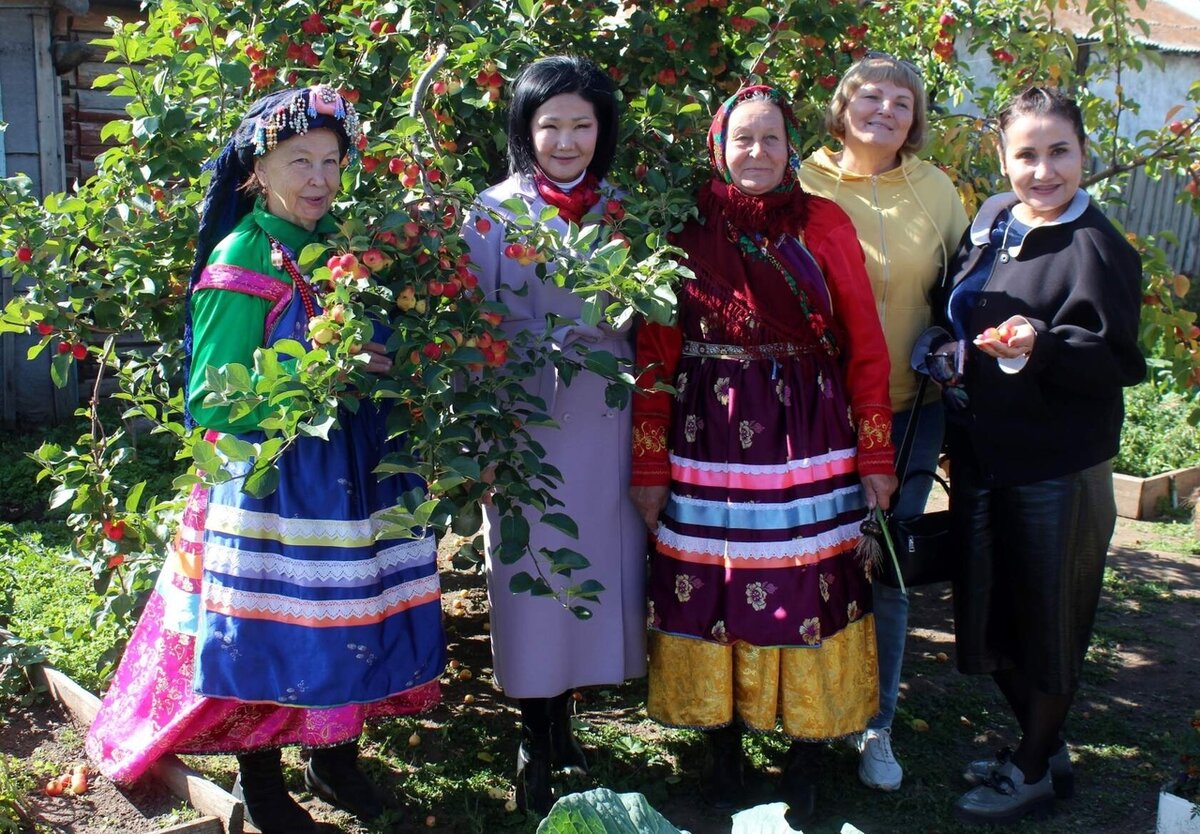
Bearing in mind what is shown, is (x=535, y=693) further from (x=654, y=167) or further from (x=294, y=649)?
(x=654, y=167)

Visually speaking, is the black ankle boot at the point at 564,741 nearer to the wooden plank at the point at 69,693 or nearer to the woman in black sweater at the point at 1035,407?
the woman in black sweater at the point at 1035,407

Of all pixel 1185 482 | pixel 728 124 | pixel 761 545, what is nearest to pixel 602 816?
pixel 761 545

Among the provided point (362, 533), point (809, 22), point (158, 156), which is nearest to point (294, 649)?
point (362, 533)

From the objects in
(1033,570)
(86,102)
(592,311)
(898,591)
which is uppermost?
(86,102)

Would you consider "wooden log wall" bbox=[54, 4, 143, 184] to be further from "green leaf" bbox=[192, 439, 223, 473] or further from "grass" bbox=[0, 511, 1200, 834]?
"green leaf" bbox=[192, 439, 223, 473]

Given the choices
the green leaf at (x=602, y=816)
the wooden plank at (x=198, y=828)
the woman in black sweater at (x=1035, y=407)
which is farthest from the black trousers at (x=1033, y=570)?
the wooden plank at (x=198, y=828)

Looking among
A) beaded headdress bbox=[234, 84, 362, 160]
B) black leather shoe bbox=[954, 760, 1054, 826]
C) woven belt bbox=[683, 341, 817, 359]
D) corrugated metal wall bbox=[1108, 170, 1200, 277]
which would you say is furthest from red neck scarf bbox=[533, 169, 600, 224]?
corrugated metal wall bbox=[1108, 170, 1200, 277]

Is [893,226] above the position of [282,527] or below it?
above

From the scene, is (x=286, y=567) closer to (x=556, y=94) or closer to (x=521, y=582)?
(x=521, y=582)

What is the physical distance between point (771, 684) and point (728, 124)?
1356 millimetres

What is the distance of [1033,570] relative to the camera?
276 cm

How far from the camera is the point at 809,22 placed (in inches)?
126

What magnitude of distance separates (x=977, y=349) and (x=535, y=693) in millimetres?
1377

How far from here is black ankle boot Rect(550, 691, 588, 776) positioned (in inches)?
119
